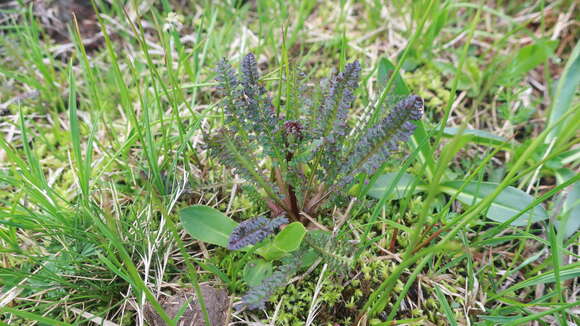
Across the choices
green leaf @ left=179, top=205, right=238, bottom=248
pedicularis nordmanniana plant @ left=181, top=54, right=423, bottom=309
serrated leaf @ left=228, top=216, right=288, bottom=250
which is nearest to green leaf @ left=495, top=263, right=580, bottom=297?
pedicularis nordmanniana plant @ left=181, top=54, right=423, bottom=309

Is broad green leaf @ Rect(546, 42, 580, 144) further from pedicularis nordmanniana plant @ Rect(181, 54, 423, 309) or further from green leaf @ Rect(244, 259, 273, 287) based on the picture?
green leaf @ Rect(244, 259, 273, 287)

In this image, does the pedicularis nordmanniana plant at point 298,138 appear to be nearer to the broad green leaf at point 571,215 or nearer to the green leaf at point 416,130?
the green leaf at point 416,130

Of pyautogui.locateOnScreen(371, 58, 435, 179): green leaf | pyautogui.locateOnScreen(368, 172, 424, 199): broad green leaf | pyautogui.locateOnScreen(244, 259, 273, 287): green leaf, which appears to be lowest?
pyautogui.locateOnScreen(244, 259, 273, 287): green leaf

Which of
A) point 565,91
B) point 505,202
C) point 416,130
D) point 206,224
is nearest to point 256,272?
point 206,224

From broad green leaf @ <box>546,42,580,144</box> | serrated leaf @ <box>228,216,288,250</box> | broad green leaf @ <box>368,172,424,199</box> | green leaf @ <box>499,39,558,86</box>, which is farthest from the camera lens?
green leaf @ <box>499,39,558,86</box>

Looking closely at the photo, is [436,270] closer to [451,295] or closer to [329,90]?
[451,295]

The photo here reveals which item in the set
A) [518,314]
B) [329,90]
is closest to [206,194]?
[329,90]

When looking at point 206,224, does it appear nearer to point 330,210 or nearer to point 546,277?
point 330,210
